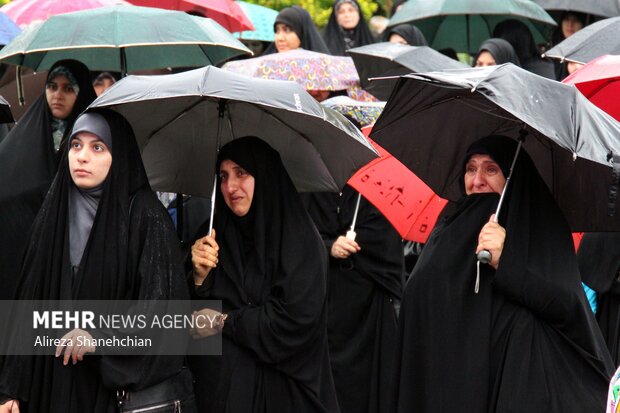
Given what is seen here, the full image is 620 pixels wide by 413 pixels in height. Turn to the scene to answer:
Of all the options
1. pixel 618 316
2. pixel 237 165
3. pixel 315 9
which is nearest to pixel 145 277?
pixel 237 165

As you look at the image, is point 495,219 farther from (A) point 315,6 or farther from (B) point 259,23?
(A) point 315,6

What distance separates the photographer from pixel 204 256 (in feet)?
18.2

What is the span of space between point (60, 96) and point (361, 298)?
7.30 ft

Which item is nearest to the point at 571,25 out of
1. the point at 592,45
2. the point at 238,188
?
the point at 592,45

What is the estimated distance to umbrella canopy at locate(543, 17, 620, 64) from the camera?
7.48 m

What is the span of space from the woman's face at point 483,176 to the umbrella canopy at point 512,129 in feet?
0.67

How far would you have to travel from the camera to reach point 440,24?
11.8 m

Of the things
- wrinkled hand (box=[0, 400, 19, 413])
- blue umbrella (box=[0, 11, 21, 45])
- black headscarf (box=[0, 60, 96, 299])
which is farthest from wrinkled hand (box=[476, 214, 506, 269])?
blue umbrella (box=[0, 11, 21, 45])

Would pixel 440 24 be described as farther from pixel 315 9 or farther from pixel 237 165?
pixel 237 165

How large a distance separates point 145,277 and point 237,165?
0.75 metres

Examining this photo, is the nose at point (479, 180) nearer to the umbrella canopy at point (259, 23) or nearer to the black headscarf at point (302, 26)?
the black headscarf at point (302, 26)

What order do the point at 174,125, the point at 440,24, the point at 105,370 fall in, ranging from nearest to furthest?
the point at 105,370 < the point at 174,125 < the point at 440,24

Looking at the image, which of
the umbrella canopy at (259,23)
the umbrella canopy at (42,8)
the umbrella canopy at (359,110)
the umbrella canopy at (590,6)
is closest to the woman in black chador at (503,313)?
the umbrella canopy at (359,110)

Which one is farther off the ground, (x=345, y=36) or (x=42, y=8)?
(x=42, y=8)
